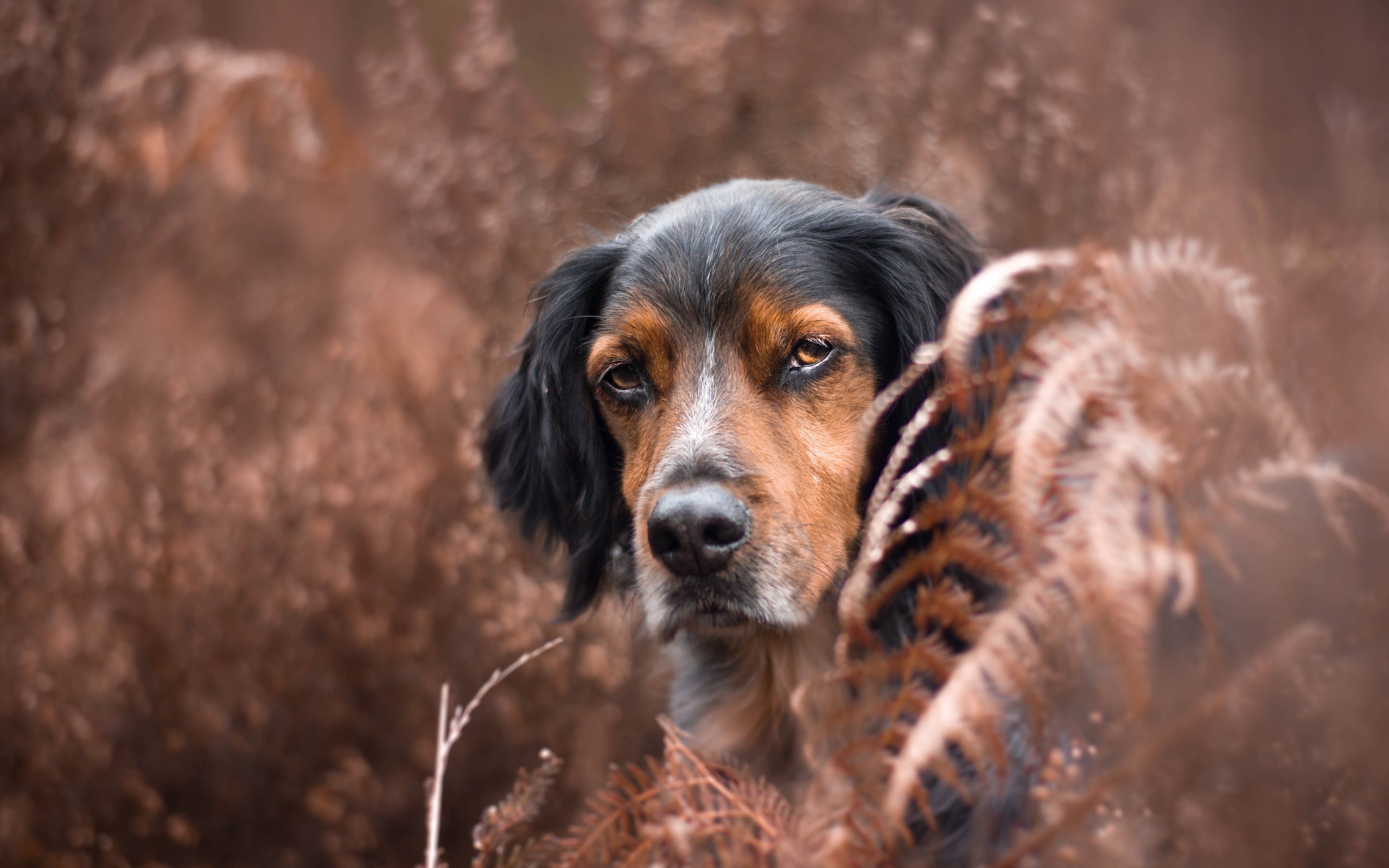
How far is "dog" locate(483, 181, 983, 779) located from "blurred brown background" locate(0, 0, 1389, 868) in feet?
1.86

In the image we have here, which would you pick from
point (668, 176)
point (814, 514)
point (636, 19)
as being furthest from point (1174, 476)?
point (636, 19)

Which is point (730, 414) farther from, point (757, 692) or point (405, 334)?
point (405, 334)

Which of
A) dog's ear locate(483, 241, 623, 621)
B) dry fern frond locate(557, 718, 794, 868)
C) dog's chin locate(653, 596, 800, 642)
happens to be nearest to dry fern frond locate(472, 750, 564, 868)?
dry fern frond locate(557, 718, 794, 868)

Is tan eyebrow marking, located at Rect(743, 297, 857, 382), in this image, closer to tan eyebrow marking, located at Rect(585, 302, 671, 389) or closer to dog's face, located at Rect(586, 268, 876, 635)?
dog's face, located at Rect(586, 268, 876, 635)

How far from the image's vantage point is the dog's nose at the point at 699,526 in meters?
2.08

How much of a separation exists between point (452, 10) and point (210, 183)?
94.5 inches

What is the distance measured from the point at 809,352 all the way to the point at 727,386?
23 centimetres

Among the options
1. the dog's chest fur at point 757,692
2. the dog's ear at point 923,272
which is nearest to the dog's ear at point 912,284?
the dog's ear at point 923,272

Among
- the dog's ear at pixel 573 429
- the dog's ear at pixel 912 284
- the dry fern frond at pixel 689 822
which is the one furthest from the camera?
the dog's ear at pixel 573 429

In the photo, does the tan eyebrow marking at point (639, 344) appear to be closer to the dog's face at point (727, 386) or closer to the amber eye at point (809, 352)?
the dog's face at point (727, 386)

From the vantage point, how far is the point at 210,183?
5129 millimetres

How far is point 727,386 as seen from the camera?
94.5 inches

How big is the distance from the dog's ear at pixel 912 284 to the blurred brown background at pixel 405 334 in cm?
90

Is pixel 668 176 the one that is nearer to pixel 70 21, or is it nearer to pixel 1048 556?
pixel 70 21
